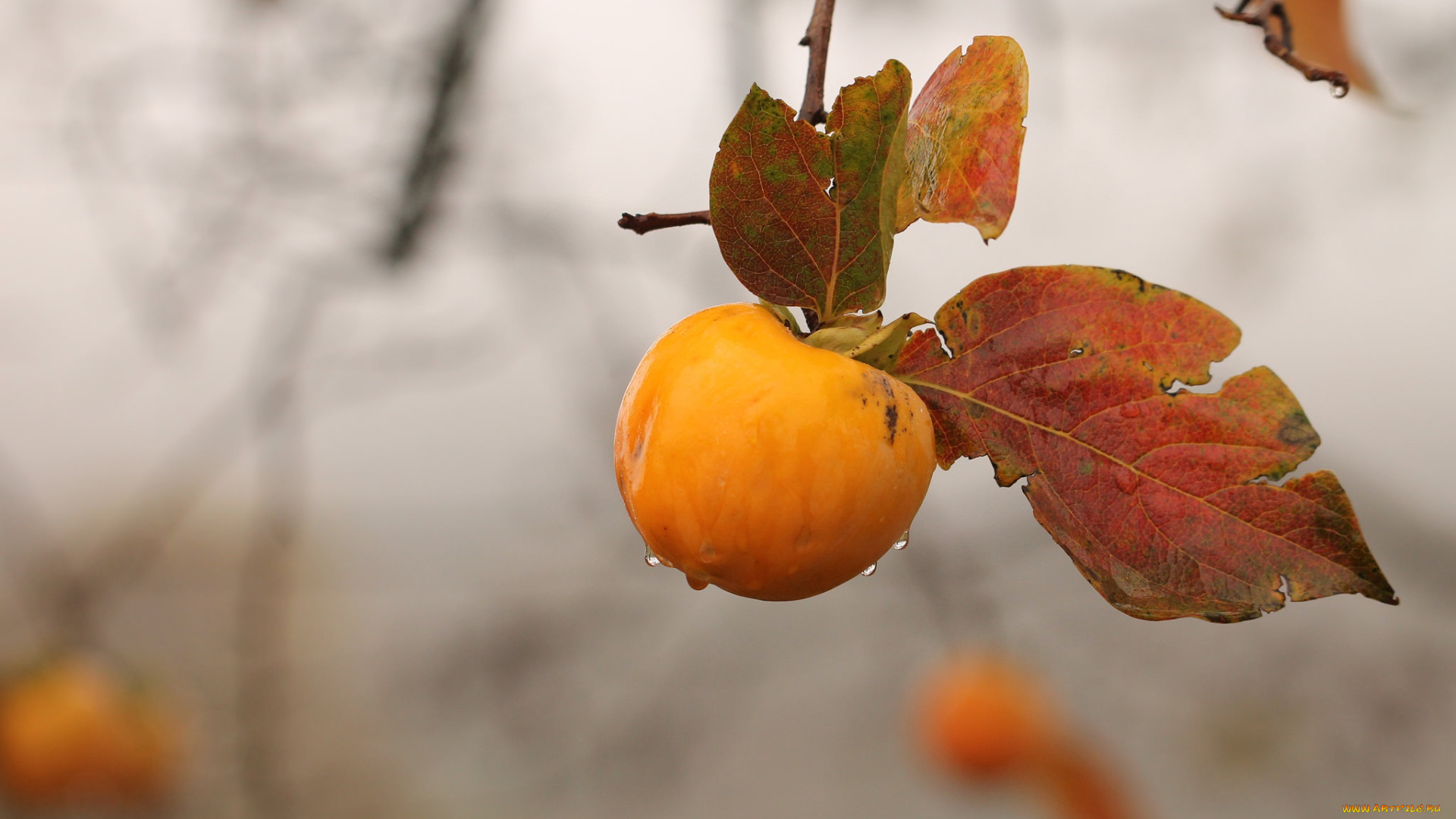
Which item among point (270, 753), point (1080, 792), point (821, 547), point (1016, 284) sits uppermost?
point (1016, 284)

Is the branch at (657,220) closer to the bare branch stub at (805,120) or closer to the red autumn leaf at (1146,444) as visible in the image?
the bare branch stub at (805,120)

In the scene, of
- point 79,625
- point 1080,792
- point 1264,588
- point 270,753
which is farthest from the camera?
point 1080,792

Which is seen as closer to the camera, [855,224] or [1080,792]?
[855,224]

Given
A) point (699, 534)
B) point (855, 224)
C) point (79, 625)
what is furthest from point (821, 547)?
point (79, 625)

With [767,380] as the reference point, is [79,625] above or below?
below

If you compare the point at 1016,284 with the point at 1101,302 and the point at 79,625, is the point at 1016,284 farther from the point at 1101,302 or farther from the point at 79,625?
the point at 79,625

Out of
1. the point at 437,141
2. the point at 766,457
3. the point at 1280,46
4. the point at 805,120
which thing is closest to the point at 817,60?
the point at 805,120
